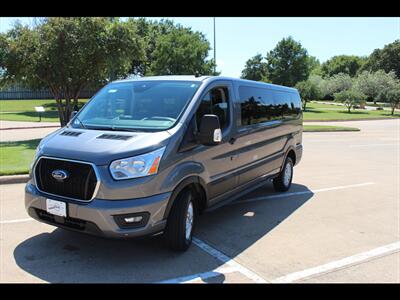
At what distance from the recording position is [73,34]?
1555 centimetres

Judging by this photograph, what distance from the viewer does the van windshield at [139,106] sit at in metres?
4.82

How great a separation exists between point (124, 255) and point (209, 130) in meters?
1.74

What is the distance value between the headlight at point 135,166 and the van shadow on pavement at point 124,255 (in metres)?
1.00

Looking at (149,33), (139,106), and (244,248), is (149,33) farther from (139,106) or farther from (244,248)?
(244,248)

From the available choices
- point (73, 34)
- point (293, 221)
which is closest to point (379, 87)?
point (73, 34)

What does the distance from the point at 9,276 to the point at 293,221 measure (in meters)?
3.97

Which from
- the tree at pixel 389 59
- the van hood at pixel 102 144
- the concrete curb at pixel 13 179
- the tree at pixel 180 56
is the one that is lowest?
the concrete curb at pixel 13 179

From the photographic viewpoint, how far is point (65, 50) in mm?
15578

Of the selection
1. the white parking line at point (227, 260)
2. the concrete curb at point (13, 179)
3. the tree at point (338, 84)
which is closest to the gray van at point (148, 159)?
the white parking line at point (227, 260)

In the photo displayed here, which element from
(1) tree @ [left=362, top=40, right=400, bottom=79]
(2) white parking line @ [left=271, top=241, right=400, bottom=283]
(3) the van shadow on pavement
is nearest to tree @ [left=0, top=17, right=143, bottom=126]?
(3) the van shadow on pavement

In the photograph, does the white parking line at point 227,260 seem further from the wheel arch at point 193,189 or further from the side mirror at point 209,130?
the side mirror at point 209,130

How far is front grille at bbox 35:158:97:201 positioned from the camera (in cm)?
411
